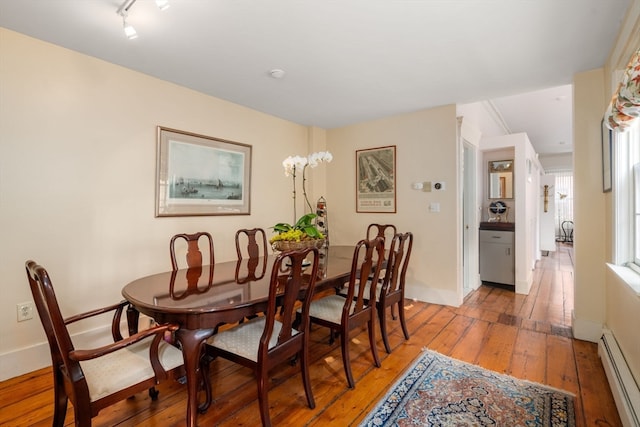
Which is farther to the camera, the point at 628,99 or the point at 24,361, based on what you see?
the point at 24,361

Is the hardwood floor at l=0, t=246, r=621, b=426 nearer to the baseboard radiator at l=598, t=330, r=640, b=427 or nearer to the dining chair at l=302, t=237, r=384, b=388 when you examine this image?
the baseboard radiator at l=598, t=330, r=640, b=427

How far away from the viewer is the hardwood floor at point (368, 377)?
166 cm

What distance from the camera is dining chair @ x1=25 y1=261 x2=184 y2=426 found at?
115 cm

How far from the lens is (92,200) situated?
242 cm

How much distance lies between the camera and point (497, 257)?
4.33 meters

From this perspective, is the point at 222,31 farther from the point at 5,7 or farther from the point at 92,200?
the point at 92,200

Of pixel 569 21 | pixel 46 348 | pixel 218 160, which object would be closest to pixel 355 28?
pixel 569 21

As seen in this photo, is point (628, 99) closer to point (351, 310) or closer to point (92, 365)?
point (351, 310)

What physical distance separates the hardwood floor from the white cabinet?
101 centimetres

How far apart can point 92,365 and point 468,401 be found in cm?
203

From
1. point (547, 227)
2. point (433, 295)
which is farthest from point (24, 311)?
point (547, 227)

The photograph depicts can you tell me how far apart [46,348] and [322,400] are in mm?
2068

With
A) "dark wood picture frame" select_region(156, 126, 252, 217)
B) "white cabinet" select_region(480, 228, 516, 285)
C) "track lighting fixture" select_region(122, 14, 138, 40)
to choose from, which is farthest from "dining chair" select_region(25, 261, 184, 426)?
"white cabinet" select_region(480, 228, 516, 285)

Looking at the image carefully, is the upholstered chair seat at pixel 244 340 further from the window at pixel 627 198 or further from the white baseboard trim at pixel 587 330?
the white baseboard trim at pixel 587 330
